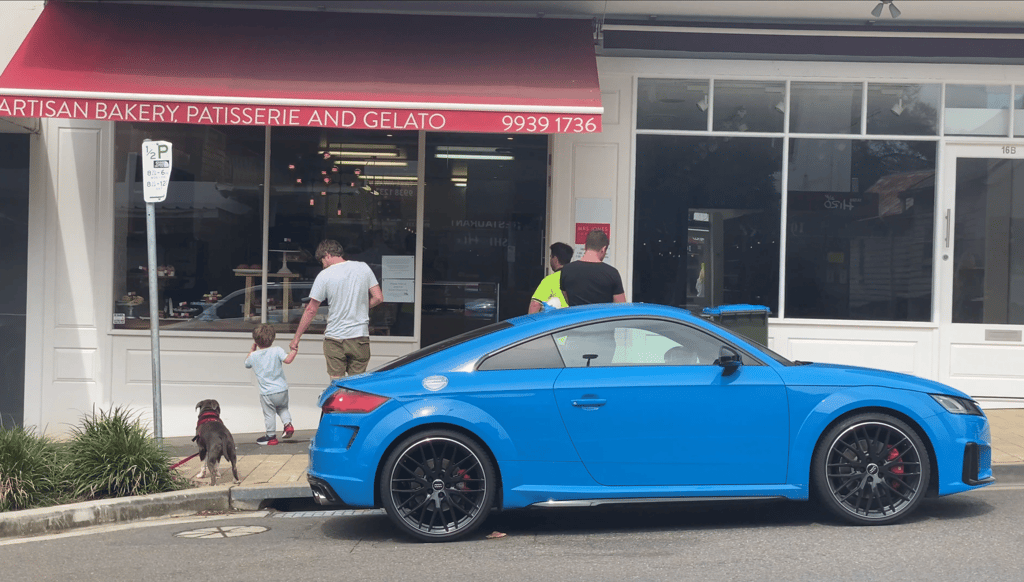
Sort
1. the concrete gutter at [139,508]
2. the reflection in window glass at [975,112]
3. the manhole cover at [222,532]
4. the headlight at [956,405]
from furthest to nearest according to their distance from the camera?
the reflection in window glass at [975,112] → the concrete gutter at [139,508] → the manhole cover at [222,532] → the headlight at [956,405]

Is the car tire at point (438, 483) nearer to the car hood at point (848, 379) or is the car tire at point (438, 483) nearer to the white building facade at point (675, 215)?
the car hood at point (848, 379)

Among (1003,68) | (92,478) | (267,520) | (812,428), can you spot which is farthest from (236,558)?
(1003,68)

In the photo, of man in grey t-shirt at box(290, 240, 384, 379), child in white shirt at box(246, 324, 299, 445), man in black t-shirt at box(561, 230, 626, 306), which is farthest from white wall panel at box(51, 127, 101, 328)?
man in black t-shirt at box(561, 230, 626, 306)

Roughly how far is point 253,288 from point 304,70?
8.38 ft

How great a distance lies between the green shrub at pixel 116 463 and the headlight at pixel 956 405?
17.3ft

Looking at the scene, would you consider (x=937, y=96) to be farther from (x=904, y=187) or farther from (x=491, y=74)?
(x=491, y=74)

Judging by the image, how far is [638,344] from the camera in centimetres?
608

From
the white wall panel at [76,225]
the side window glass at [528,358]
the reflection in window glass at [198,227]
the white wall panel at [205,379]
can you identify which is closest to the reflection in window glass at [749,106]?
the white wall panel at [205,379]

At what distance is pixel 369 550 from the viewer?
576cm

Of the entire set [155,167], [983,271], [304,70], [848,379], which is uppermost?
[304,70]

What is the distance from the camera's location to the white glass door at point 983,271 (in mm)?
10320

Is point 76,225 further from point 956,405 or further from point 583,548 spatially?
point 956,405

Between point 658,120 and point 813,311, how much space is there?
2.63 m

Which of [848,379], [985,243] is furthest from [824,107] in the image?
[848,379]
